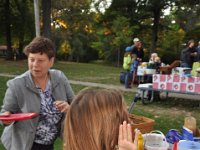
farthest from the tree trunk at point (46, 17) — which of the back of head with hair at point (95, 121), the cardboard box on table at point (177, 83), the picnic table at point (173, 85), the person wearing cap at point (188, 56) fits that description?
the back of head with hair at point (95, 121)

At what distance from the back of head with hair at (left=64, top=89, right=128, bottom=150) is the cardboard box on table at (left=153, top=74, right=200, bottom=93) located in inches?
314

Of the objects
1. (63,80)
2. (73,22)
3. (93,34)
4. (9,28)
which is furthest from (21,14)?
(63,80)

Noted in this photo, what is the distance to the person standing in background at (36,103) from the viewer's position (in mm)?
3010

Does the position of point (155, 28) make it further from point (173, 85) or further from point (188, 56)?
point (173, 85)

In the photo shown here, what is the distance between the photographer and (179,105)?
1032 cm

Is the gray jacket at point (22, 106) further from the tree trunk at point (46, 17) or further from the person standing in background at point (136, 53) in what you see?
the tree trunk at point (46, 17)

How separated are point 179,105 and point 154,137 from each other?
24.4 feet

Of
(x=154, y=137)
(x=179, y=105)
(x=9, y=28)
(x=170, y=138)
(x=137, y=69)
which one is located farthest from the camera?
(x=9, y=28)

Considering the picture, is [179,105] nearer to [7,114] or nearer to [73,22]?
[7,114]

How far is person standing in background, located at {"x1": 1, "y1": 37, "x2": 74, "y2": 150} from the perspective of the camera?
118 inches

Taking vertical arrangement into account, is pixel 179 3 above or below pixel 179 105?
above

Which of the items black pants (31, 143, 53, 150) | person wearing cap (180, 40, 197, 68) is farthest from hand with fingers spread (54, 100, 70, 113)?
person wearing cap (180, 40, 197, 68)

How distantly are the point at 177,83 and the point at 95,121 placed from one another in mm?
8316

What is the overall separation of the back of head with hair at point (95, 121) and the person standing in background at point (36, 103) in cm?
117
